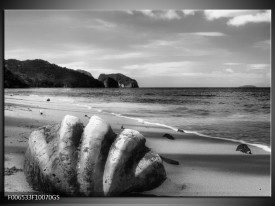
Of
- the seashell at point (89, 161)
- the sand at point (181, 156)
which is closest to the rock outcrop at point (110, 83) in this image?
the sand at point (181, 156)

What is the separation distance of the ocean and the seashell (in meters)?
0.58

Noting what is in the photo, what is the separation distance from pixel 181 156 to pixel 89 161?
1045mm

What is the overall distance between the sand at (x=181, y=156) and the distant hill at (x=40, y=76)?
0.67 feet

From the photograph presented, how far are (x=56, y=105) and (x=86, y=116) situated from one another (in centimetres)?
50

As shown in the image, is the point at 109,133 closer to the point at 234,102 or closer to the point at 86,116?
the point at 86,116

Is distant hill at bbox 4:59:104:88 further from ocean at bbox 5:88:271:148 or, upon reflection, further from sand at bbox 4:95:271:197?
sand at bbox 4:95:271:197

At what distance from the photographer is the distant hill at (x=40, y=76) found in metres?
3.89

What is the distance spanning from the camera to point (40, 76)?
4.11 metres

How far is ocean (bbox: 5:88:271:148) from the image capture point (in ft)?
13.0

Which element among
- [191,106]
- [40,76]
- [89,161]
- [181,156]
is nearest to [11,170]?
[89,161]

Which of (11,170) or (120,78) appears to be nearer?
(11,170)

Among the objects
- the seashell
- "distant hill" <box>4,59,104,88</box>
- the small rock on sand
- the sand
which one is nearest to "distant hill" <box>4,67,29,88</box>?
"distant hill" <box>4,59,104,88</box>

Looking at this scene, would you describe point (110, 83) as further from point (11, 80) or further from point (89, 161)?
point (11, 80)

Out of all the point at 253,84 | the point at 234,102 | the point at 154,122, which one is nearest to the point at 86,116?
the point at 154,122
